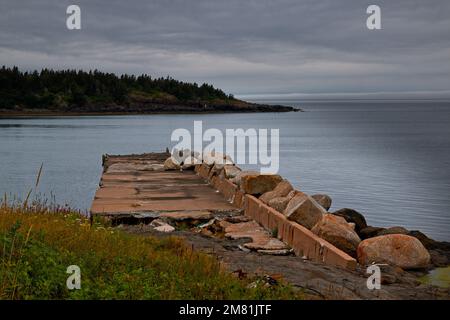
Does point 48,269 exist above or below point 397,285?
above

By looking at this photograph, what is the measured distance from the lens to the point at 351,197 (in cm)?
2673

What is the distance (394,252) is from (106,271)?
503cm

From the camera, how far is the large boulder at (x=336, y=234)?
1042 centimetres

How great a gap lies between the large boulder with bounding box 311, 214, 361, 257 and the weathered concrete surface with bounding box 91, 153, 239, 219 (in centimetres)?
358

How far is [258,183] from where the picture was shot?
47.0ft

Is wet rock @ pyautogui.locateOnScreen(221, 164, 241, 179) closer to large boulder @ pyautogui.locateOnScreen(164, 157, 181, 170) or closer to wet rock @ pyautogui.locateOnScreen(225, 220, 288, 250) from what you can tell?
wet rock @ pyautogui.locateOnScreen(225, 220, 288, 250)

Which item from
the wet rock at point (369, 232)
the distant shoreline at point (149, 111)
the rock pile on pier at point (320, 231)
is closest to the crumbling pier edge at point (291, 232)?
the rock pile on pier at point (320, 231)

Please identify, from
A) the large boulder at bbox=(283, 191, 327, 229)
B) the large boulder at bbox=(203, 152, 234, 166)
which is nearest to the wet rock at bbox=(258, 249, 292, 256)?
the large boulder at bbox=(283, 191, 327, 229)

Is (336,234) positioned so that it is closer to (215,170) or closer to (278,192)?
(278,192)

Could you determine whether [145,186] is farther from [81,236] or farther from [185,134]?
[185,134]

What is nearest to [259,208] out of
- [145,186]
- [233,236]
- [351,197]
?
[233,236]

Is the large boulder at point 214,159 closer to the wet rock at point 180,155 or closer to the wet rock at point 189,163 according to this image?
the wet rock at point 189,163

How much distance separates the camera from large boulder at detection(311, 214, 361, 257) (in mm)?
10422
